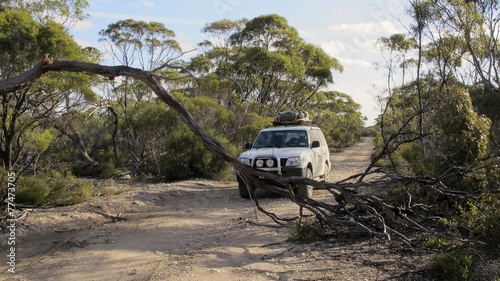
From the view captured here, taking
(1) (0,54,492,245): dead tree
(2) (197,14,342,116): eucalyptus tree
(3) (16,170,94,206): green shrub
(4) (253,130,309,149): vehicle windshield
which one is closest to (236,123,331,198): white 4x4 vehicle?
(4) (253,130,309,149): vehicle windshield

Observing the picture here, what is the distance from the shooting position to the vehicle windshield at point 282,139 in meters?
11.8

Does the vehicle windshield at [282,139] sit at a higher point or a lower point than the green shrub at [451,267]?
higher

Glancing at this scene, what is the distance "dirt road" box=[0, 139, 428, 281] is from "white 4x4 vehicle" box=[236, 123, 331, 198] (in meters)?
1.16

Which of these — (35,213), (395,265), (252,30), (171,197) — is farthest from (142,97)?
(395,265)

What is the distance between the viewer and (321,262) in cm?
569

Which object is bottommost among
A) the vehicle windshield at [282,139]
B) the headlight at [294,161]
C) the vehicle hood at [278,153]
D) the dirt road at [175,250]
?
the dirt road at [175,250]

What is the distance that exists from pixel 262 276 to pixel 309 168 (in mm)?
6016

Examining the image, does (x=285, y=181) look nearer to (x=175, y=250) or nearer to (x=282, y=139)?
(x=175, y=250)

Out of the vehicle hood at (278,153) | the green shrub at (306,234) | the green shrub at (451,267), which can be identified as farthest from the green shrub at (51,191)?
the green shrub at (451,267)

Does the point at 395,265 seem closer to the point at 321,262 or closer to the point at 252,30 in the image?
the point at 321,262

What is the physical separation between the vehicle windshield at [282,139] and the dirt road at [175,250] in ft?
8.05

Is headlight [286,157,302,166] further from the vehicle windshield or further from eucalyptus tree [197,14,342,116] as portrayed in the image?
eucalyptus tree [197,14,342,116]

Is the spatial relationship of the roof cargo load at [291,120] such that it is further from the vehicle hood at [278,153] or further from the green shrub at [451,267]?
the green shrub at [451,267]

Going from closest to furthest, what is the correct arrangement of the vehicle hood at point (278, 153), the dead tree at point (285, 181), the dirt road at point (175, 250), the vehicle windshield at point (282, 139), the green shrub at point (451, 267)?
the dead tree at point (285, 181), the green shrub at point (451, 267), the dirt road at point (175, 250), the vehicle hood at point (278, 153), the vehicle windshield at point (282, 139)
